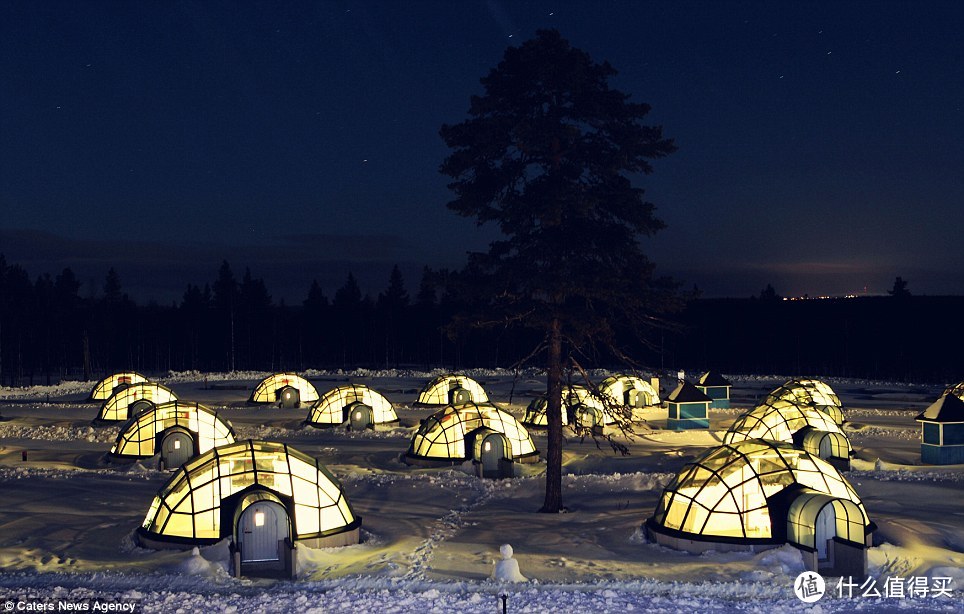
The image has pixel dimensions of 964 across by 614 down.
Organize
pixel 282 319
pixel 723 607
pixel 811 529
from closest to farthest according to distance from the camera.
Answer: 1. pixel 723 607
2. pixel 811 529
3. pixel 282 319

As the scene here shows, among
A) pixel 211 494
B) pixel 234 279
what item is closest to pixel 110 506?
pixel 211 494

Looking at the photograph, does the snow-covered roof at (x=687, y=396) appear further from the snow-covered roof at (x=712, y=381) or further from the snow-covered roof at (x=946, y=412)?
the snow-covered roof at (x=946, y=412)

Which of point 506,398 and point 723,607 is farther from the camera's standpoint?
point 506,398

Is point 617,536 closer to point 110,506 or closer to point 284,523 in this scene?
point 284,523

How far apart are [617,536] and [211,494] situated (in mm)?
9665

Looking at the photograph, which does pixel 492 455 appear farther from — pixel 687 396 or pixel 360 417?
pixel 687 396

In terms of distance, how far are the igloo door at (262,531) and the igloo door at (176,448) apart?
1532 centimetres

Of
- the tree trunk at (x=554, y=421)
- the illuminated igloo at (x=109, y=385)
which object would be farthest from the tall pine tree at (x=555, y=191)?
the illuminated igloo at (x=109, y=385)

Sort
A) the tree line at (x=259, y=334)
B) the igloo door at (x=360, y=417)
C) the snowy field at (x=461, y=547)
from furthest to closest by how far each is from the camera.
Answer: the tree line at (x=259, y=334) < the igloo door at (x=360, y=417) < the snowy field at (x=461, y=547)

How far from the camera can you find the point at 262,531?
18.2 m

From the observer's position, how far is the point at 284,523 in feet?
60.5

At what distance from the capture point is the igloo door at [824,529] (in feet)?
59.5

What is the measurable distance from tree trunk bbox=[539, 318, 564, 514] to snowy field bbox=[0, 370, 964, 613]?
635 mm

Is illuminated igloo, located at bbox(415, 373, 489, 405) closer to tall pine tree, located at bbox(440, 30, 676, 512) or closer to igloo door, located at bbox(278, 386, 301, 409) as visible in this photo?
igloo door, located at bbox(278, 386, 301, 409)
